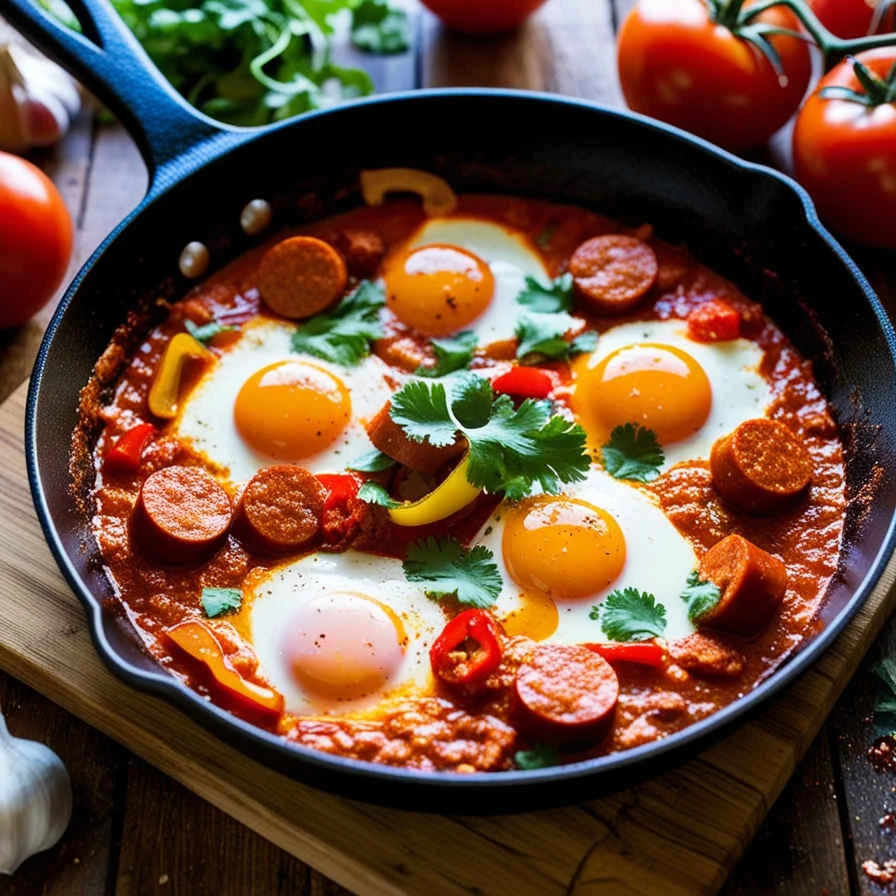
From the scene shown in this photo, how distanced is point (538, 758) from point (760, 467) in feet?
3.77

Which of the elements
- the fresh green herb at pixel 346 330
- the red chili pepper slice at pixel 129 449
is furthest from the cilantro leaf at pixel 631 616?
the red chili pepper slice at pixel 129 449

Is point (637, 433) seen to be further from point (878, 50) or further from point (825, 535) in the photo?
point (878, 50)

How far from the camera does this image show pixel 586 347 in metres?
4.22

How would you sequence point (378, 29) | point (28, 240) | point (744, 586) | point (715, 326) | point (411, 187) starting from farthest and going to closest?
1. point (378, 29)
2. point (411, 187)
3. point (28, 240)
4. point (715, 326)
5. point (744, 586)

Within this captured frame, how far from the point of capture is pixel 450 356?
4195 millimetres

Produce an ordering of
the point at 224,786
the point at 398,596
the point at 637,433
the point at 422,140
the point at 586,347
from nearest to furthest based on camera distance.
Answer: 1. the point at 224,786
2. the point at 398,596
3. the point at 637,433
4. the point at 586,347
5. the point at 422,140

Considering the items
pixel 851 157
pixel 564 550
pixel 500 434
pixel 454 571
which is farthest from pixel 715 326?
pixel 454 571

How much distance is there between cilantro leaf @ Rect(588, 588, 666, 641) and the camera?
352cm

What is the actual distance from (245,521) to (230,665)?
458 millimetres

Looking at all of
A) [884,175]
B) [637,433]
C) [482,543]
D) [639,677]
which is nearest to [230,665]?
[482,543]

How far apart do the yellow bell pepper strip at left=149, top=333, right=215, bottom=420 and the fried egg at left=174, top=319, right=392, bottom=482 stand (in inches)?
2.1

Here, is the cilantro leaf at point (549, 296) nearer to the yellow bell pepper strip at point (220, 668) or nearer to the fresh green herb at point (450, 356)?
the fresh green herb at point (450, 356)

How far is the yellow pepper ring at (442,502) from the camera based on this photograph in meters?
3.67

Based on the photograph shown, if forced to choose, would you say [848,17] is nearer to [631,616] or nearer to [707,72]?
[707,72]
